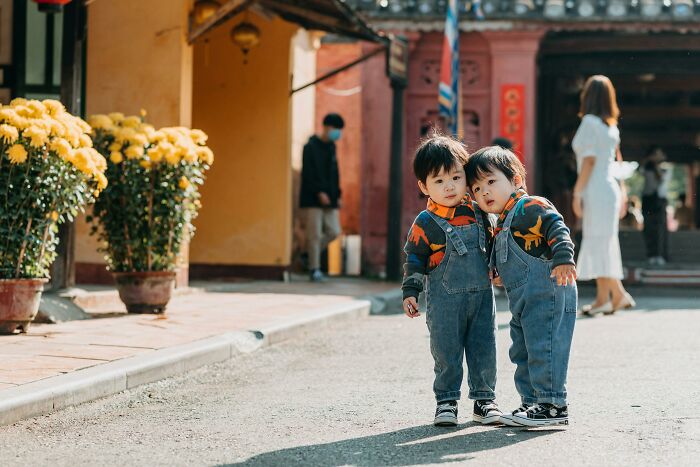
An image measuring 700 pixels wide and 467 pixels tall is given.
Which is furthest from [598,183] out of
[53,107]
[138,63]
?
[53,107]

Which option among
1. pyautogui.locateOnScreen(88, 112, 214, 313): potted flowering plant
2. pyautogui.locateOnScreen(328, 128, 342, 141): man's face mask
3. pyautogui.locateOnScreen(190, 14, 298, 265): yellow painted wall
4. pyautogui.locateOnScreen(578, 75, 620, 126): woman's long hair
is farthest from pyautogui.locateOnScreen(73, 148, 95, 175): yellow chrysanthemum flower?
pyautogui.locateOnScreen(328, 128, 342, 141): man's face mask

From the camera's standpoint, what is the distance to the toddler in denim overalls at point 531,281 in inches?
194

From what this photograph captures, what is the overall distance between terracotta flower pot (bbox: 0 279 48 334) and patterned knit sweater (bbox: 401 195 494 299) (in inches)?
126

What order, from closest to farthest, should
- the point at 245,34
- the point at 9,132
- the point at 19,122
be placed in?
the point at 9,132 → the point at 19,122 → the point at 245,34

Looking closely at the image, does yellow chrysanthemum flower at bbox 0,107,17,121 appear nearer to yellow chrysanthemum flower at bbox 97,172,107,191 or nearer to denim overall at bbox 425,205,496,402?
yellow chrysanthemum flower at bbox 97,172,107,191

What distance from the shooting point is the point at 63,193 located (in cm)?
741

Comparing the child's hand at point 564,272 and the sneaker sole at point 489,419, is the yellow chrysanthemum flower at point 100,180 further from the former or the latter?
the child's hand at point 564,272

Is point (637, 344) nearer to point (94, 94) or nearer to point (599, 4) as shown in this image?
point (94, 94)

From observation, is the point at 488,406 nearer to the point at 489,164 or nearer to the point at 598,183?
the point at 489,164

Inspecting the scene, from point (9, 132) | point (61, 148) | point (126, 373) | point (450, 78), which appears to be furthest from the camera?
point (450, 78)

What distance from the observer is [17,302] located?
7.38 metres

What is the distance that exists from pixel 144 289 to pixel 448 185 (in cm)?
441

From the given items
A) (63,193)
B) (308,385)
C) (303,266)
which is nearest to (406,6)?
(303,266)

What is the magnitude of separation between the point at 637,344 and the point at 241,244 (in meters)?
6.93
